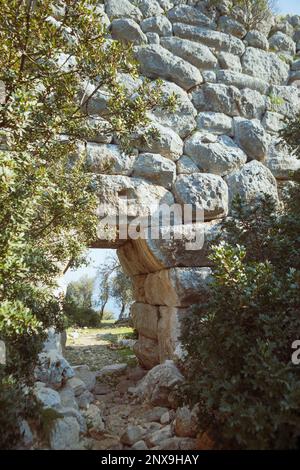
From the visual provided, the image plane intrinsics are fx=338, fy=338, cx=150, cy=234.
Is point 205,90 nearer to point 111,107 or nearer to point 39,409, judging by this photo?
point 111,107

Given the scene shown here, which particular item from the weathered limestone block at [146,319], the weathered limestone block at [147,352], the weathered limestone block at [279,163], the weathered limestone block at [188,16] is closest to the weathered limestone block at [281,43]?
the weathered limestone block at [188,16]

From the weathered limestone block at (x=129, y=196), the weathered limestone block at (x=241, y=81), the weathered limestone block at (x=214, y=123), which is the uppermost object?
the weathered limestone block at (x=241, y=81)

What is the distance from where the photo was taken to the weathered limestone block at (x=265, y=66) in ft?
26.1

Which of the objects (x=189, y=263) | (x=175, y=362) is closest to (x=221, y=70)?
(x=189, y=263)

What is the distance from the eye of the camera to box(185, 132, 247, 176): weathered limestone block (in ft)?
21.1

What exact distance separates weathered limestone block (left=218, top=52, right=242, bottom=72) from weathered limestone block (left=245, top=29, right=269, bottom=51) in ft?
2.73

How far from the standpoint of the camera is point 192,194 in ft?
19.7

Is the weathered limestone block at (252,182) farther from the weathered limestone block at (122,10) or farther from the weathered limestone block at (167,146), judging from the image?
the weathered limestone block at (122,10)

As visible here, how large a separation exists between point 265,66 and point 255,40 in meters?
0.82

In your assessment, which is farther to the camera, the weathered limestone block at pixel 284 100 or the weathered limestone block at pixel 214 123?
the weathered limestone block at pixel 284 100

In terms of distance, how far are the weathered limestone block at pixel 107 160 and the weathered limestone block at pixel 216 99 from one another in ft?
7.36

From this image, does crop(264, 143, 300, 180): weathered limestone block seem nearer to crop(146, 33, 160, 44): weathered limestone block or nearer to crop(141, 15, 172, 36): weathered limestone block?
crop(146, 33, 160, 44): weathered limestone block

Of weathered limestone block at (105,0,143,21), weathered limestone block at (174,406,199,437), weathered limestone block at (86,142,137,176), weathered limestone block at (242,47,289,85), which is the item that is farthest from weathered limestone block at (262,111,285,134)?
weathered limestone block at (174,406,199,437)
